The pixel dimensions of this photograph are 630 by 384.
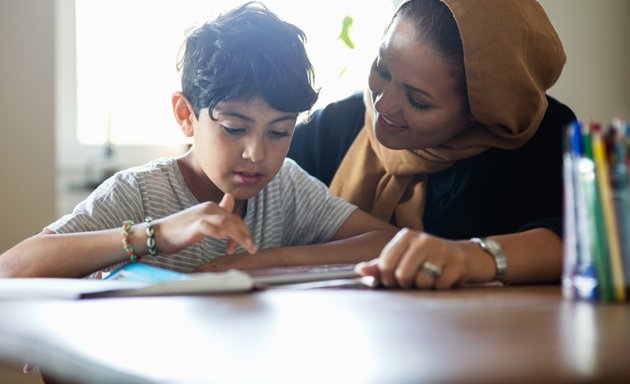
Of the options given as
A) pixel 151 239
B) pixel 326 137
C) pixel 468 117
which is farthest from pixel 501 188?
pixel 151 239

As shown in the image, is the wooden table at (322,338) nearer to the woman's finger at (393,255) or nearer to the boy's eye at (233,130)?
the woman's finger at (393,255)

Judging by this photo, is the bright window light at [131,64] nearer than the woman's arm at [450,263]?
No

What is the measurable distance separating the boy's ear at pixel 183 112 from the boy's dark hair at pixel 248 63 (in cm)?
2

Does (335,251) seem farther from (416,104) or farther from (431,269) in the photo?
(431,269)

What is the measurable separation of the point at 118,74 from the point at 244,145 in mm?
1760

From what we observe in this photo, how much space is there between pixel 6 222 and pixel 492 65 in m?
1.31

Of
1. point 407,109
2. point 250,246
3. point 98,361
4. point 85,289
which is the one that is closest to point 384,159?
point 407,109

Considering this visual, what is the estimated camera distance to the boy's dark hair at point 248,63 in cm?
157

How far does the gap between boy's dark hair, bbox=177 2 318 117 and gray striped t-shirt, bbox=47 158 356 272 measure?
17cm

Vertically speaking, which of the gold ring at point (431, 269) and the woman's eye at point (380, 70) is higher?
the woman's eye at point (380, 70)

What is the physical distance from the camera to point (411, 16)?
1732 millimetres

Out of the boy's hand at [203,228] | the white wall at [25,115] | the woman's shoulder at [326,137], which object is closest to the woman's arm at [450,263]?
the boy's hand at [203,228]

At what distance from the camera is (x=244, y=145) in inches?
60.5

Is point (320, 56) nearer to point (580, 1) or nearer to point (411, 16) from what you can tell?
point (580, 1)
